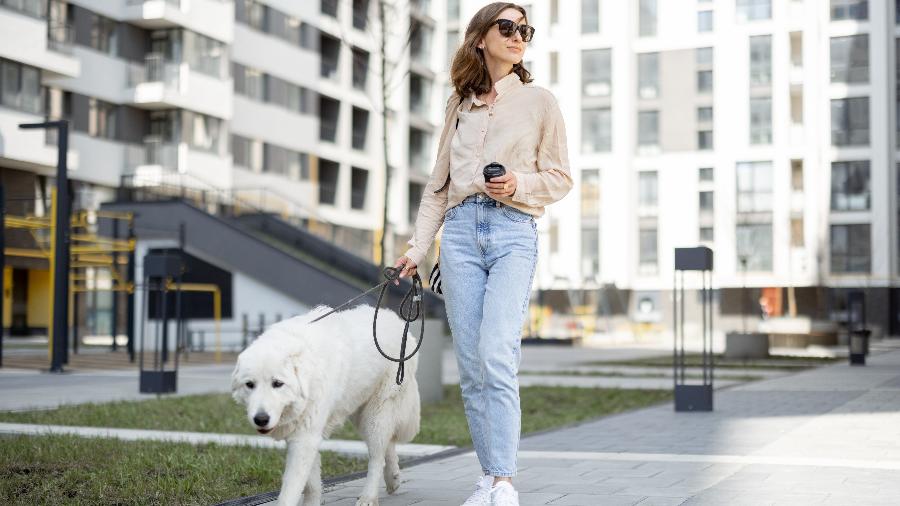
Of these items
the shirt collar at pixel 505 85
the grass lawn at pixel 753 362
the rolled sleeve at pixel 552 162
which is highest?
the shirt collar at pixel 505 85

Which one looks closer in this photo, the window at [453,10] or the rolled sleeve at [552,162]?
the rolled sleeve at [552,162]

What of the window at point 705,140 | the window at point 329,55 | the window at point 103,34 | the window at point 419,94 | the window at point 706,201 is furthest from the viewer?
the window at point 705,140

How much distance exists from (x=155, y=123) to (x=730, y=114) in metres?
31.6

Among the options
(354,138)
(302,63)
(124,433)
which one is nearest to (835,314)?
(354,138)

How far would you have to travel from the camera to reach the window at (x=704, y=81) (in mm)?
61250

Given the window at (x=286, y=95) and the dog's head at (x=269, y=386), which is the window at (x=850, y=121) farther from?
the dog's head at (x=269, y=386)

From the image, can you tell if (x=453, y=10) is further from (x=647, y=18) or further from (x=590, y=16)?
(x=647, y=18)

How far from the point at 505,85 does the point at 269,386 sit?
5.77ft

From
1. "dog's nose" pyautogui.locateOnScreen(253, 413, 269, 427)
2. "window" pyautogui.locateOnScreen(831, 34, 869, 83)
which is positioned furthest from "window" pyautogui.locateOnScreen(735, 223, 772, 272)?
"dog's nose" pyautogui.locateOnScreen(253, 413, 269, 427)

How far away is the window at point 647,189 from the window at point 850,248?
31.0ft

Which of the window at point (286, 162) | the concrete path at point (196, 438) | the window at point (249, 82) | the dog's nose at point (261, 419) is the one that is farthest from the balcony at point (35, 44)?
the dog's nose at point (261, 419)

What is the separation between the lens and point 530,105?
17.0 ft

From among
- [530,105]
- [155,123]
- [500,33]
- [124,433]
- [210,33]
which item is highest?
[210,33]

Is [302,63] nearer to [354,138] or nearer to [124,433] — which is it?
[354,138]
